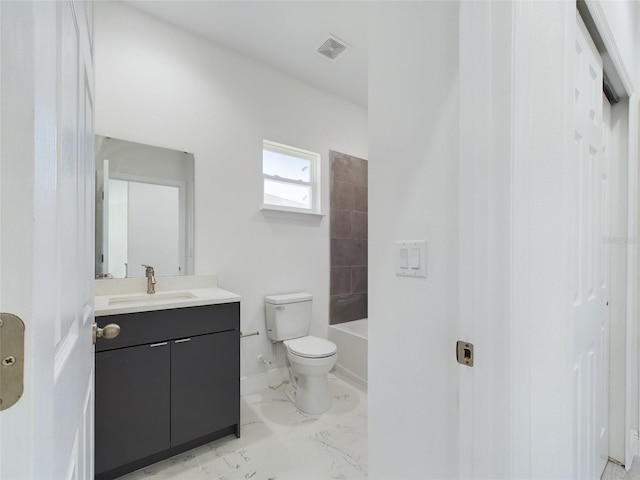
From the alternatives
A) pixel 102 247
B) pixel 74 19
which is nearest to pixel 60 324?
pixel 74 19

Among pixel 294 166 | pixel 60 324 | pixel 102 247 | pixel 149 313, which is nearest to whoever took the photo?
pixel 60 324

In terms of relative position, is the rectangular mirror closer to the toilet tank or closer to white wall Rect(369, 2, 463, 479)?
the toilet tank

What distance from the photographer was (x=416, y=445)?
894 millimetres

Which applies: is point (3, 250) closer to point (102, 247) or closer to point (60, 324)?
point (60, 324)

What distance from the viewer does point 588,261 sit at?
47.6 inches

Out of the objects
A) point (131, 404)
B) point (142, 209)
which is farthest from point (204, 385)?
point (142, 209)

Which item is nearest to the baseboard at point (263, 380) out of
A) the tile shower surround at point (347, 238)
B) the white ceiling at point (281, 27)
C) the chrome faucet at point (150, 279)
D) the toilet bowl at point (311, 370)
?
the toilet bowl at point (311, 370)

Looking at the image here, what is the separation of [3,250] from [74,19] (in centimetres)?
55

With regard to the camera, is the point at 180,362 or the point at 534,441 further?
the point at 180,362

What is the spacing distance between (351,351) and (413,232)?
2030mm

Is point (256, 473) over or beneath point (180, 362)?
beneath

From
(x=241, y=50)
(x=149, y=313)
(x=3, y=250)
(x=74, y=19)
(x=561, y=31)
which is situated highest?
(x=241, y=50)

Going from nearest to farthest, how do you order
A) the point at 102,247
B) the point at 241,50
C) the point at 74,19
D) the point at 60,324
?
the point at 60,324, the point at 74,19, the point at 102,247, the point at 241,50

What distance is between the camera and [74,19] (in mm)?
565
